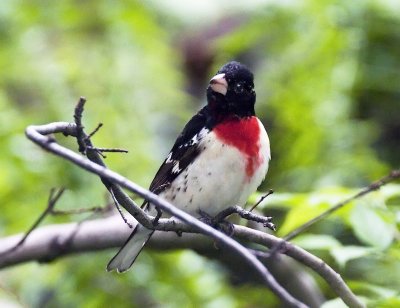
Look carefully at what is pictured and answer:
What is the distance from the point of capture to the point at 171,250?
290cm

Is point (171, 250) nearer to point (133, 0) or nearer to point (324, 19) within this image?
point (324, 19)

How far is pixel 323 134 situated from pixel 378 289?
1.66 metres

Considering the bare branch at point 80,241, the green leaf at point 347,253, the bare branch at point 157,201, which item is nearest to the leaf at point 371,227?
the green leaf at point 347,253

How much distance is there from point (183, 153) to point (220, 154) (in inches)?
5.3

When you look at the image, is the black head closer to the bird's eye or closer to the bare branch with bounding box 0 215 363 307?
the bird's eye

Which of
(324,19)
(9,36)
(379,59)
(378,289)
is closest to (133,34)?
(9,36)

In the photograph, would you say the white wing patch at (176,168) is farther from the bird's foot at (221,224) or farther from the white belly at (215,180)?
the bird's foot at (221,224)

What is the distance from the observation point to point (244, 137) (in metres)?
2.52

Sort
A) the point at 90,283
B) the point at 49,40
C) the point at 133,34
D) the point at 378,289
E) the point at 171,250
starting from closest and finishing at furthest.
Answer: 1. the point at 378,289
2. the point at 171,250
3. the point at 90,283
4. the point at 133,34
5. the point at 49,40

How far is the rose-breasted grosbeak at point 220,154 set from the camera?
250 cm

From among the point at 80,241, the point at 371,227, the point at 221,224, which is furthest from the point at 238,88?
the point at 80,241

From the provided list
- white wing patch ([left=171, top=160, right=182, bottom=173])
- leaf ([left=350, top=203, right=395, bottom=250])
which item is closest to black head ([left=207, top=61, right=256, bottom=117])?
white wing patch ([left=171, top=160, right=182, bottom=173])

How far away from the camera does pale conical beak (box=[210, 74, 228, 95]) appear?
2455mm

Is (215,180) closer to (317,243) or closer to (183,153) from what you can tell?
(183,153)
